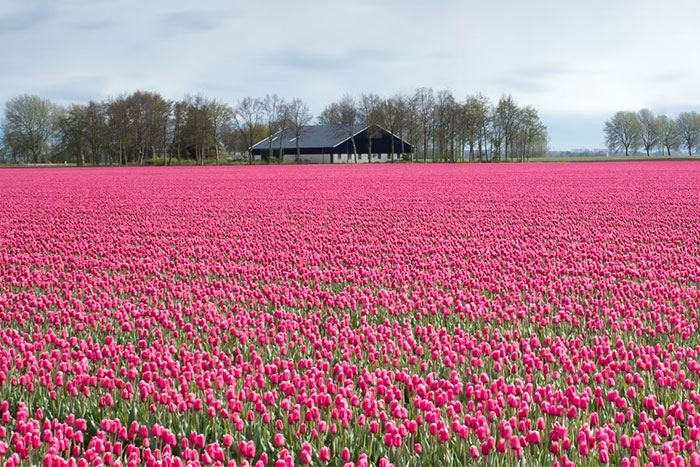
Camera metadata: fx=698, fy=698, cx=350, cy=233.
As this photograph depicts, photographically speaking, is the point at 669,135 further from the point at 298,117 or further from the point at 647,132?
the point at 298,117

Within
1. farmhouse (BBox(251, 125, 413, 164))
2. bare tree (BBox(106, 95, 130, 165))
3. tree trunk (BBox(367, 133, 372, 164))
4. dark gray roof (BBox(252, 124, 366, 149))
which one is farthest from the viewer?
dark gray roof (BBox(252, 124, 366, 149))

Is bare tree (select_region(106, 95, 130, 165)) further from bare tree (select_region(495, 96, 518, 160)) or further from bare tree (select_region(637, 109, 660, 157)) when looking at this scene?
bare tree (select_region(637, 109, 660, 157))

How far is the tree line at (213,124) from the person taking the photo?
109 m

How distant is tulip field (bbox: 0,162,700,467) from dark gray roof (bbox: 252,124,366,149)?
100 metres

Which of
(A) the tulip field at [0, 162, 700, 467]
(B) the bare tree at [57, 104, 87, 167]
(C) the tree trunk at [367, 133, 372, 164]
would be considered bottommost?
(A) the tulip field at [0, 162, 700, 467]

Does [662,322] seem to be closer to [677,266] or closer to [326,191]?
[677,266]

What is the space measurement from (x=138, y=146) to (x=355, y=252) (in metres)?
103

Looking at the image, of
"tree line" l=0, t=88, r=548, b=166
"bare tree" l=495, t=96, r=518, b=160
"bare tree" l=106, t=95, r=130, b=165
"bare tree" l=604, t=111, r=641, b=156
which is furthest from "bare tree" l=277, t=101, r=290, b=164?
"bare tree" l=604, t=111, r=641, b=156

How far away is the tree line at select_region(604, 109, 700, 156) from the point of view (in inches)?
5955

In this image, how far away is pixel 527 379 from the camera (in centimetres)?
549

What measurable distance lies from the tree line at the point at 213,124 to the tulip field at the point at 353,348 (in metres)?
94.4

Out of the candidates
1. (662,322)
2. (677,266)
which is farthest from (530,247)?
(662,322)

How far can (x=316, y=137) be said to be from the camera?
119 metres

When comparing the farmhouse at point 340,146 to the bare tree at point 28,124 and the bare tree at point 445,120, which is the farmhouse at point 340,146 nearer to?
the bare tree at point 445,120
